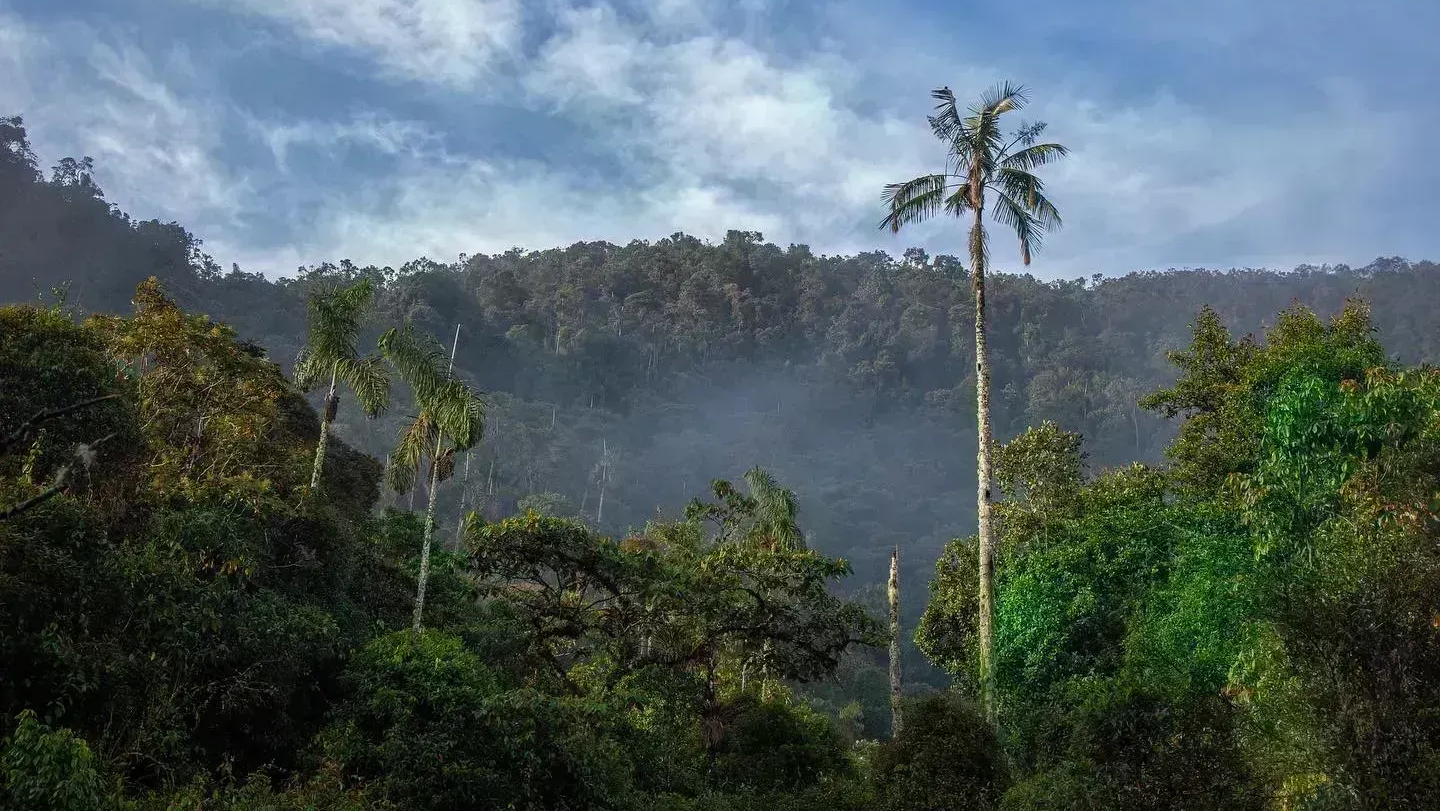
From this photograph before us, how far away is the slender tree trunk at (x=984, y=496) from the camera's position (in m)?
18.6

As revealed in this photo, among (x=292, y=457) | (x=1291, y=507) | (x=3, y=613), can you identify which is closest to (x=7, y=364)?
(x=3, y=613)

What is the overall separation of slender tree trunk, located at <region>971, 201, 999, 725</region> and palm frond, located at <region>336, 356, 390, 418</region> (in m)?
13.6

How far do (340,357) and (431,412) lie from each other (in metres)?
4.10

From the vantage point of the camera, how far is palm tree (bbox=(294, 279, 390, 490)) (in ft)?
71.1

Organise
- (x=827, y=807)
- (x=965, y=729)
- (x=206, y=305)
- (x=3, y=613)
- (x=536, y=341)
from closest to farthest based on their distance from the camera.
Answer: (x=3, y=613)
(x=965, y=729)
(x=827, y=807)
(x=206, y=305)
(x=536, y=341)

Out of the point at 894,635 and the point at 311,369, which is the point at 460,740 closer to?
the point at 311,369

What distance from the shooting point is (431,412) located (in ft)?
63.3

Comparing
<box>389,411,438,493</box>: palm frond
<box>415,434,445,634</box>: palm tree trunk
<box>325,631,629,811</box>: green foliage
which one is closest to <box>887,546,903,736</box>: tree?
<box>325,631,629,811</box>: green foliage

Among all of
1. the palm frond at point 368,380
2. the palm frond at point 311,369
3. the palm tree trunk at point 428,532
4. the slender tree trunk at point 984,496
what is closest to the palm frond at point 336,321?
the palm frond at point 311,369

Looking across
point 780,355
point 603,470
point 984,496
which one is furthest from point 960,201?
point 780,355

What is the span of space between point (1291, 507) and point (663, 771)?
1244 cm

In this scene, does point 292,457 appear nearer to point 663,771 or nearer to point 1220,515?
point 663,771

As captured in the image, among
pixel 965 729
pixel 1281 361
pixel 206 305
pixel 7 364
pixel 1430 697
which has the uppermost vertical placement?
pixel 206 305

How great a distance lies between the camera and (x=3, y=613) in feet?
36.3
